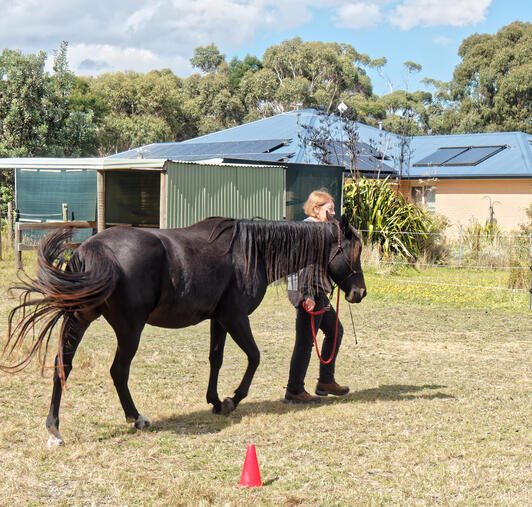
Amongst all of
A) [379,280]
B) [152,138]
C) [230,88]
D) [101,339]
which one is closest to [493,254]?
[379,280]

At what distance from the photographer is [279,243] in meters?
5.77

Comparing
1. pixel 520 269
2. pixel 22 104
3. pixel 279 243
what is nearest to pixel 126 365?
pixel 279 243

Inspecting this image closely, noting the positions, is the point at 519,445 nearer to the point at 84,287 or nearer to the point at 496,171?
the point at 84,287

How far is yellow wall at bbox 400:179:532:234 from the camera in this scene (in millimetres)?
22094

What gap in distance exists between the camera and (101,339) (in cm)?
913

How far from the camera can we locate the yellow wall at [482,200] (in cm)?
2209

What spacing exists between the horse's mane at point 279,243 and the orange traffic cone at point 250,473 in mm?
1691

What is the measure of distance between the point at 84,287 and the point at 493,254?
13.7 metres

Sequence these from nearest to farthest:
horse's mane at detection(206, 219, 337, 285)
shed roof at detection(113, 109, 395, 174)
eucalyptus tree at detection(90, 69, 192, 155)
A: horse's mane at detection(206, 219, 337, 285), shed roof at detection(113, 109, 395, 174), eucalyptus tree at detection(90, 69, 192, 155)

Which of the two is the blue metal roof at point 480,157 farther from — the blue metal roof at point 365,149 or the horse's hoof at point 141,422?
the horse's hoof at point 141,422

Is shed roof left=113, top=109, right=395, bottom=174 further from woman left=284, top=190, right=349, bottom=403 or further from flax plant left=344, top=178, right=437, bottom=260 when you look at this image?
woman left=284, top=190, right=349, bottom=403

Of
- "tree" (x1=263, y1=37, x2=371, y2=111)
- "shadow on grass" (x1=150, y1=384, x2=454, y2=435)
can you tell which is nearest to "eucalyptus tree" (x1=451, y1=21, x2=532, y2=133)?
"tree" (x1=263, y1=37, x2=371, y2=111)

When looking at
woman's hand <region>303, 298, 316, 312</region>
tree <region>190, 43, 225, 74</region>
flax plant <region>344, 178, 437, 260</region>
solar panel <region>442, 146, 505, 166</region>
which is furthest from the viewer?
tree <region>190, 43, 225, 74</region>

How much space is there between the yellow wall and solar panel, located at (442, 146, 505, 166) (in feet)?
Answer: 3.46
